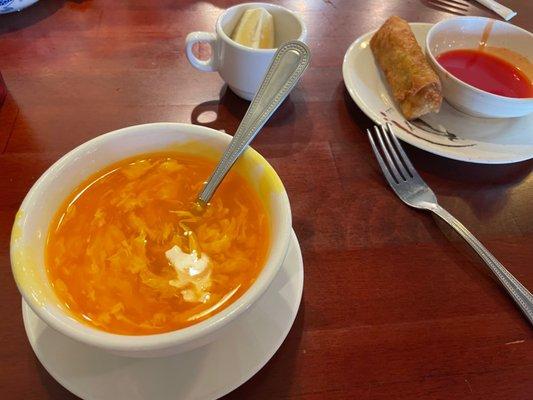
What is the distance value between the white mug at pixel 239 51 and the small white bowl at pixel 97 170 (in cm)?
35

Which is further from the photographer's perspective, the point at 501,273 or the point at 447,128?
→ the point at 447,128

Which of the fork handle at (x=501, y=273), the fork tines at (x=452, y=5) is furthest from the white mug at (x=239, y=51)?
the fork tines at (x=452, y=5)

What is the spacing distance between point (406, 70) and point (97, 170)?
2.60 ft

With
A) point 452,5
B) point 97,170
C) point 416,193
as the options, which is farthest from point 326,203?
point 452,5

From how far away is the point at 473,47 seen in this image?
1.30m

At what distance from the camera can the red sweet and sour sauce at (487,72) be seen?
46.1 inches

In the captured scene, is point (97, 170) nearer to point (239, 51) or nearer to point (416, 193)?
point (239, 51)

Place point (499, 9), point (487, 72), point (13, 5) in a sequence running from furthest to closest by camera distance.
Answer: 1. point (499, 9)
2. point (13, 5)
3. point (487, 72)

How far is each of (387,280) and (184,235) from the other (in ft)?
1.26

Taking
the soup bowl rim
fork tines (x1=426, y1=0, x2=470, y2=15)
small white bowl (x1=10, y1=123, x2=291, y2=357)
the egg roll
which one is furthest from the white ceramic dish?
fork tines (x1=426, y1=0, x2=470, y2=15)

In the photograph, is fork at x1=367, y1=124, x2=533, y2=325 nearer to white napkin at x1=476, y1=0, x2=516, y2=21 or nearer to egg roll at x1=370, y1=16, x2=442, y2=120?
egg roll at x1=370, y1=16, x2=442, y2=120

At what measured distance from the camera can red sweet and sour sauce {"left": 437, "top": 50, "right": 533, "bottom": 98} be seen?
1172 millimetres

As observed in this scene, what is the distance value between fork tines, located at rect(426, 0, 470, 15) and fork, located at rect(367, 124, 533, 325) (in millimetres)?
785

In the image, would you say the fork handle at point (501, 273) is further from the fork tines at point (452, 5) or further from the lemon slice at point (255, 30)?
the fork tines at point (452, 5)
